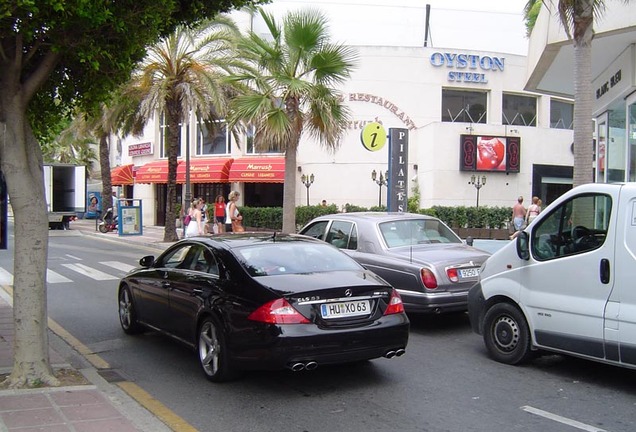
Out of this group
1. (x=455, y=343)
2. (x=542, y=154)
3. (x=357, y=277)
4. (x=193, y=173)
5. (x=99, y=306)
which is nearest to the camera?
(x=357, y=277)

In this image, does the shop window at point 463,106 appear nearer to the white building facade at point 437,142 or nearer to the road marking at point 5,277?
the white building facade at point 437,142

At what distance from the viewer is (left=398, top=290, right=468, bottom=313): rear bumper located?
26.1 feet

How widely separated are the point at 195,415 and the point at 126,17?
364cm

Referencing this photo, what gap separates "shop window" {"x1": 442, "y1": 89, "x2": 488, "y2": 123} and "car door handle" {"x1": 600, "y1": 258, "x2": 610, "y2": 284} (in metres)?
29.5

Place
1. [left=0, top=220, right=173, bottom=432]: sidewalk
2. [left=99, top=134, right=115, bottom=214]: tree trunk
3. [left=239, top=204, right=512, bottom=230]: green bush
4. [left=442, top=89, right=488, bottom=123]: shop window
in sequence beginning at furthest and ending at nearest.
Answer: [left=99, top=134, right=115, bottom=214]: tree trunk < [left=442, top=89, right=488, bottom=123]: shop window < [left=239, top=204, right=512, bottom=230]: green bush < [left=0, top=220, right=173, bottom=432]: sidewalk

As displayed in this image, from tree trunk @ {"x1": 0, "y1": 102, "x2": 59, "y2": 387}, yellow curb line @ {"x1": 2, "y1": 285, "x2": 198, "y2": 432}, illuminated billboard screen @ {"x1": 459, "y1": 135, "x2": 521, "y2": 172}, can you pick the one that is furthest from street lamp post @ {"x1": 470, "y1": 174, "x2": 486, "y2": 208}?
tree trunk @ {"x1": 0, "y1": 102, "x2": 59, "y2": 387}

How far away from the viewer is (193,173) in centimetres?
3569

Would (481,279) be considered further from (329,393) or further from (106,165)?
(106,165)

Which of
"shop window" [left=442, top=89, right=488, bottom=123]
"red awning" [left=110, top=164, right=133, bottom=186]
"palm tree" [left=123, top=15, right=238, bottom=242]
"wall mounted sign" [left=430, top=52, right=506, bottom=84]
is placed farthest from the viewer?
"red awning" [left=110, top=164, right=133, bottom=186]

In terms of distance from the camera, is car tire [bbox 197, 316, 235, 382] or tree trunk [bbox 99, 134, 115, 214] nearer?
car tire [bbox 197, 316, 235, 382]

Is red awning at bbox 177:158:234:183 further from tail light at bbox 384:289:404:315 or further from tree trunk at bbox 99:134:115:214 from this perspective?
tail light at bbox 384:289:404:315

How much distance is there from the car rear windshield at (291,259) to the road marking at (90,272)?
29.4 feet

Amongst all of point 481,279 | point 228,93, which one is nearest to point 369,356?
point 481,279

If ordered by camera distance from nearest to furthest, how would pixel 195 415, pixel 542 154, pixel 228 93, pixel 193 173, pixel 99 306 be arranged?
pixel 195 415 < pixel 99 306 < pixel 228 93 < pixel 542 154 < pixel 193 173
